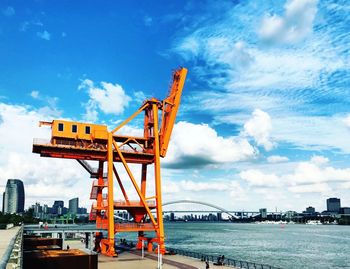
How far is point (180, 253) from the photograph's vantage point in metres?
50.7

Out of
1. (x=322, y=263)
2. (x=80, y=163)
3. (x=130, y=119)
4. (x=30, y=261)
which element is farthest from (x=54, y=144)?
(x=322, y=263)

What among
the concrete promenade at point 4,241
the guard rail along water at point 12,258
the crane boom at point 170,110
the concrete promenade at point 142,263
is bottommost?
the concrete promenade at point 142,263

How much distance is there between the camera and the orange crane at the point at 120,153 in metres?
48.0

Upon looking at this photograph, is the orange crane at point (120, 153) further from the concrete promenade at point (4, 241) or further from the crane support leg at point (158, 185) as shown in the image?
the concrete promenade at point (4, 241)

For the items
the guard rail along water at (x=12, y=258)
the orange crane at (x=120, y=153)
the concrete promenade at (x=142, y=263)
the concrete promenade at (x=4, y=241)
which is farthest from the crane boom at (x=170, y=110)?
the guard rail along water at (x=12, y=258)

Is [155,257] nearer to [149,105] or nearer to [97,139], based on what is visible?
[97,139]

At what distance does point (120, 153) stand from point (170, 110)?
30.5ft

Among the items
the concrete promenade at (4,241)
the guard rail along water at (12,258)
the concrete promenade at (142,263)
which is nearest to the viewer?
the guard rail along water at (12,258)

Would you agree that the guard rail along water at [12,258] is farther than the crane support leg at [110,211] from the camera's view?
No

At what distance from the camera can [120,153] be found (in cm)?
4909

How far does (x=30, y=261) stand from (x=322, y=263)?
5303 centimetres

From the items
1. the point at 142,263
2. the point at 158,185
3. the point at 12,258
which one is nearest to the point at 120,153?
the point at 158,185

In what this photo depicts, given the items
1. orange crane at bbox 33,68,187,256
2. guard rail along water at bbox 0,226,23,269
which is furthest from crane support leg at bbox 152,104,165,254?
guard rail along water at bbox 0,226,23,269

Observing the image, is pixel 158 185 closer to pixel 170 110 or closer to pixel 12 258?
pixel 170 110
